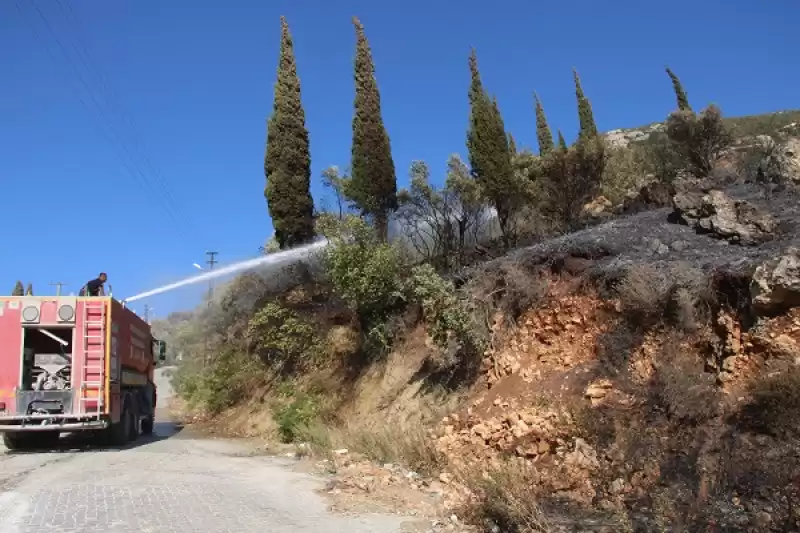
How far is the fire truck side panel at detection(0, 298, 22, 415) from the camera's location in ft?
50.9

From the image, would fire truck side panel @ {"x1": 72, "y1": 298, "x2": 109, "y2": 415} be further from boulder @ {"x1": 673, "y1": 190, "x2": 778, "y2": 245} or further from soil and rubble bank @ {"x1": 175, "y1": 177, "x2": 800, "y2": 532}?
boulder @ {"x1": 673, "y1": 190, "x2": 778, "y2": 245}

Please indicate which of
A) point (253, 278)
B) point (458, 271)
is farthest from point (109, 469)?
point (253, 278)

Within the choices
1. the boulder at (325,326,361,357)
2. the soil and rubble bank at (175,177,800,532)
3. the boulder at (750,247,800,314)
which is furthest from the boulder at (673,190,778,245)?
the boulder at (325,326,361,357)

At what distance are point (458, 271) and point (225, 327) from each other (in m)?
13.6

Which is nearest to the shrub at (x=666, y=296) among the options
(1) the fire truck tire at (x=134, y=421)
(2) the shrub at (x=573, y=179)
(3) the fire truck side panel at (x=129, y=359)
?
(2) the shrub at (x=573, y=179)

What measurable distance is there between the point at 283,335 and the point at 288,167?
6.82 m

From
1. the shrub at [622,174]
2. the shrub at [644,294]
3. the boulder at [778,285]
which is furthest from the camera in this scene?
the shrub at [622,174]

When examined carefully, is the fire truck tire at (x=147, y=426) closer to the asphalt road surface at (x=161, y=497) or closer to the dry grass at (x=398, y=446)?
the asphalt road surface at (x=161, y=497)

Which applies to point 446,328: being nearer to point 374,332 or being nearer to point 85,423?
point 374,332

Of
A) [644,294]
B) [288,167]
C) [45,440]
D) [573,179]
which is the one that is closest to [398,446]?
[644,294]

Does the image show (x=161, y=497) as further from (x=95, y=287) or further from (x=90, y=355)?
(x=95, y=287)

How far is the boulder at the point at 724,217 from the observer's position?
13.0 metres

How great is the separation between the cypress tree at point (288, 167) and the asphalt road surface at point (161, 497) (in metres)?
12.3

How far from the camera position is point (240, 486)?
36.9 ft
